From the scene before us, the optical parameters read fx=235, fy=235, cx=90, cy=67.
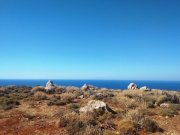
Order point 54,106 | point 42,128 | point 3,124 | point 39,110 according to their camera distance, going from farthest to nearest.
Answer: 1. point 54,106
2. point 39,110
3. point 3,124
4. point 42,128

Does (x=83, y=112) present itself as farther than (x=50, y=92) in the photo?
No

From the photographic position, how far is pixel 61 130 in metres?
11.2

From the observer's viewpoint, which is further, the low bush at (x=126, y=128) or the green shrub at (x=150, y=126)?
the green shrub at (x=150, y=126)

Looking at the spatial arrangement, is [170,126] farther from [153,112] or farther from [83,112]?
[83,112]

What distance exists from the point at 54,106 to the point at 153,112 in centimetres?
736

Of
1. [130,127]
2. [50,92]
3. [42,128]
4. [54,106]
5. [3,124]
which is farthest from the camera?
[50,92]

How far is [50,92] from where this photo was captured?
27.9 meters

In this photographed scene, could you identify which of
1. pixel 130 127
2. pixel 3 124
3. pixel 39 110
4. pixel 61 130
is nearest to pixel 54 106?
pixel 39 110

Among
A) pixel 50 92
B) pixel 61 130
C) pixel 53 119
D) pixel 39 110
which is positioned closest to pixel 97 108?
pixel 53 119

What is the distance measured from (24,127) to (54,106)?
6101mm

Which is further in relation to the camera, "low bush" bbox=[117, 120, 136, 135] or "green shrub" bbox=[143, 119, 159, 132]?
"green shrub" bbox=[143, 119, 159, 132]

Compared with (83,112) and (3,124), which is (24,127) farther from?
(83,112)

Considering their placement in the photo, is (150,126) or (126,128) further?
(150,126)

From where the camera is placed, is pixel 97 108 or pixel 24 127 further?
pixel 97 108
